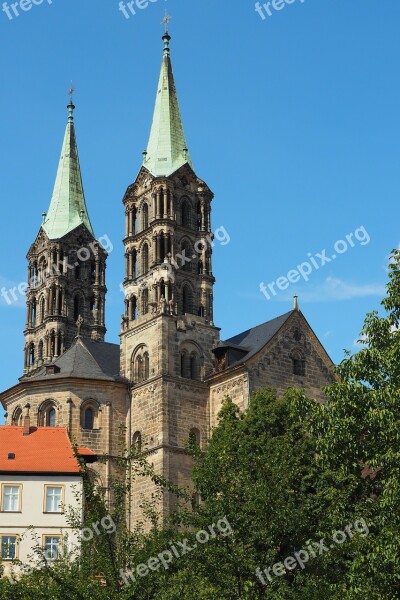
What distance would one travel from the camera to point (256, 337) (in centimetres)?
6412

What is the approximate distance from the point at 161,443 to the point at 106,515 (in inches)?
1044

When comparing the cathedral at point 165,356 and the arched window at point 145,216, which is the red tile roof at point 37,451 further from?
the arched window at point 145,216

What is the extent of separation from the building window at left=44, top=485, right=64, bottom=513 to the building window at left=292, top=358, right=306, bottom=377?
67.5 feet

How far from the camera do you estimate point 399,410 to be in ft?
101

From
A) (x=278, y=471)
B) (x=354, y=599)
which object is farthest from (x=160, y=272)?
(x=354, y=599)

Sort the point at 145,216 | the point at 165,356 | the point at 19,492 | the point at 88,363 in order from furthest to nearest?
the point at 145,216, the point at 88,363, the point at 165,356, the point at 19,492

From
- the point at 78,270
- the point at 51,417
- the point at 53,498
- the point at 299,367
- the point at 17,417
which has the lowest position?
the point at 53,498

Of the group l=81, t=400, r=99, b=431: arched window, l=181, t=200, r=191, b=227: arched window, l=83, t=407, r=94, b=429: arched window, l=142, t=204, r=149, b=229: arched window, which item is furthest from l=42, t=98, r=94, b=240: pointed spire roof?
l=83, t=407, r=94, b=429: arched window

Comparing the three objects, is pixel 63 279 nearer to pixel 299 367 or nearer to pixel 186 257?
pixel 186 257

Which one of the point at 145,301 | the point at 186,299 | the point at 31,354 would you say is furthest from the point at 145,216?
the point at 31,354

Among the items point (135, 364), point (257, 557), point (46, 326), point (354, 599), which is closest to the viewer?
point (354, 599)

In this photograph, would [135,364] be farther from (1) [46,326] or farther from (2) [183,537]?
(2) [183,537]

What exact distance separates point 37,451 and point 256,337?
19110mm

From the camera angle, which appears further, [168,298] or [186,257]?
[186,257]
